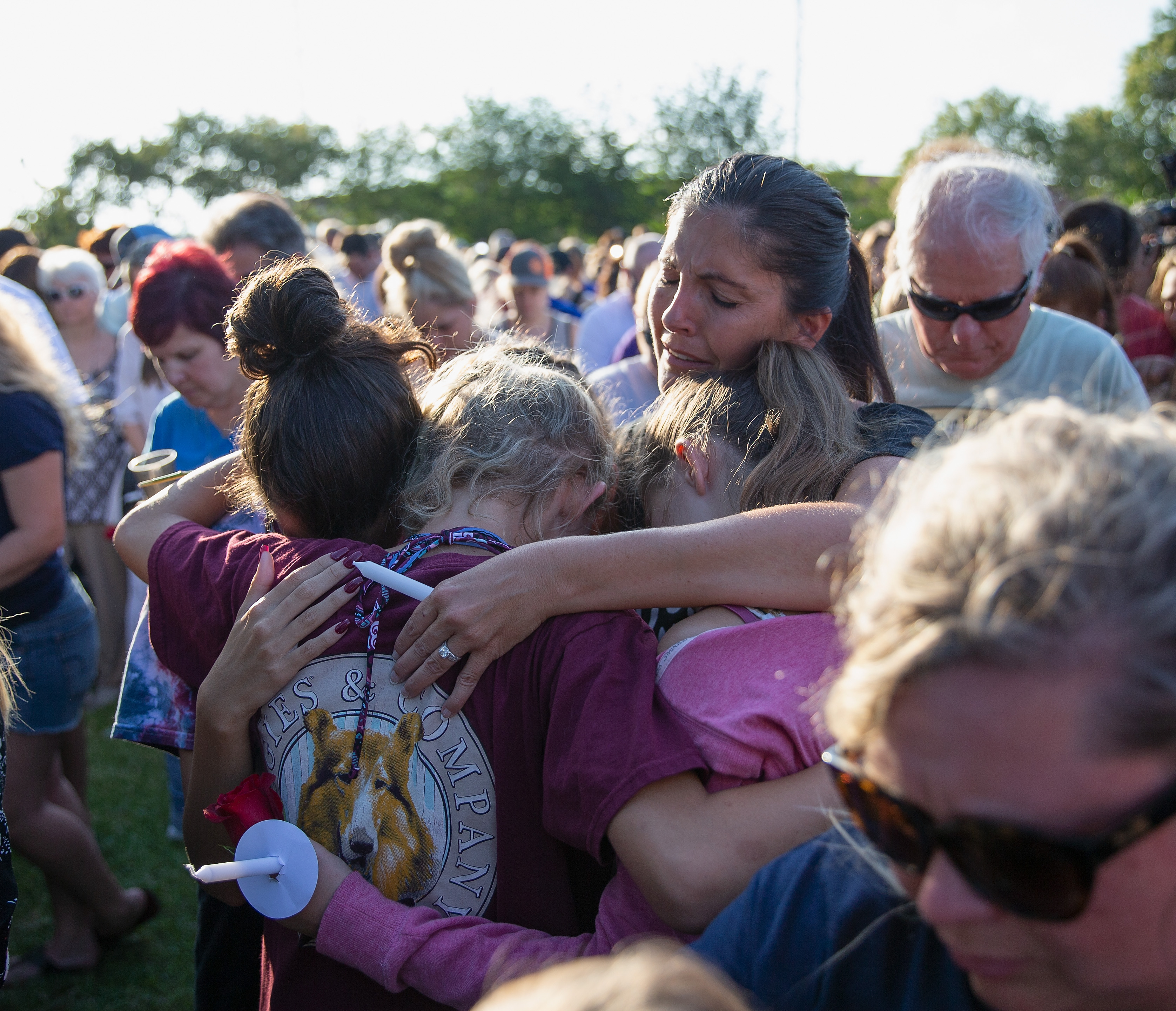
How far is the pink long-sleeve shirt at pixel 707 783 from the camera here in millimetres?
1371

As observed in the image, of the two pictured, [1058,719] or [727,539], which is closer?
[1058,719]

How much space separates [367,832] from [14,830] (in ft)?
7.60

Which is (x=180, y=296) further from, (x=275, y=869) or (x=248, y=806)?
(x=275, y=869)

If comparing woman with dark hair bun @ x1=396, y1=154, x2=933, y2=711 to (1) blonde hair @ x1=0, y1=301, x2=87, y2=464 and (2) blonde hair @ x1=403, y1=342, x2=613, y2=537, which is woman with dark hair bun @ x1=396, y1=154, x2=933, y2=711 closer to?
(2) blonde hair @ x1=403, y1=342, x2=613, y2=537

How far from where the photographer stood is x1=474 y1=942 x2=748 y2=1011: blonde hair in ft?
2.24

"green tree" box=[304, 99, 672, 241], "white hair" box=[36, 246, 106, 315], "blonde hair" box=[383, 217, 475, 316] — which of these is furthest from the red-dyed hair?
"green tree" box=[304, 99, 672, 241]

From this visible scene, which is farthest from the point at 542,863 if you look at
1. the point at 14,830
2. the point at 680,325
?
the point at 14,830

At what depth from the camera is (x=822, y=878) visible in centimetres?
115

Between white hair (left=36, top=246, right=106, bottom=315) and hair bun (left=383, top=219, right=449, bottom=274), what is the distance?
2.37 meters

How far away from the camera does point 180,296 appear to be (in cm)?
300

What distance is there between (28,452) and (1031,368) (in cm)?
337

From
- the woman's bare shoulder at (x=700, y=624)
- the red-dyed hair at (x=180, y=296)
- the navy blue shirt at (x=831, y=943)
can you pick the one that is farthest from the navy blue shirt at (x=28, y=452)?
the navy blue shirt at (x=831, y=943)

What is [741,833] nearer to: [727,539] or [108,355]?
[727,539]

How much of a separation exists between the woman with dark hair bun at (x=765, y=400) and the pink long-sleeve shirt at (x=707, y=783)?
129 mm
